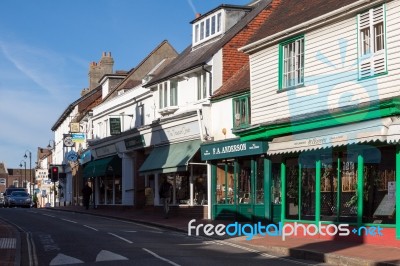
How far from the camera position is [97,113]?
4738 centimetres

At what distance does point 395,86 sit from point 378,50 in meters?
1.34

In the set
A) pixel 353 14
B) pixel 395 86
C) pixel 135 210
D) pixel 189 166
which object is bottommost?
pixel 135 210

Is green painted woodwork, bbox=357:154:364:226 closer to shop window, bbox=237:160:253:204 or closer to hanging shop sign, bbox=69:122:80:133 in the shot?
shop window, bbox=237:160:253:204

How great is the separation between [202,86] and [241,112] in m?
4.41

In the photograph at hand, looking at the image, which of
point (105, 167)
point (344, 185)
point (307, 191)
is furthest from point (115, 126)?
point (344, 185)

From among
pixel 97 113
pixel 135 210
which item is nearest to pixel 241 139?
pixel 135 210

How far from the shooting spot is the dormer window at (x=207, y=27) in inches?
1296

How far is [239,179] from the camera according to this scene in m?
27.0

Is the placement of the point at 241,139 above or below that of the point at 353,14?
below

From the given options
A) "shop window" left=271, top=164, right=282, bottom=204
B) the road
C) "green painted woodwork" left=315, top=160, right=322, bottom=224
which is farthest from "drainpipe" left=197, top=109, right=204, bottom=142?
"green painted woodwork" left=315, top=160, right=322, bottom=224

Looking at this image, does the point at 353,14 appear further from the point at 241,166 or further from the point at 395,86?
the point at 241,166

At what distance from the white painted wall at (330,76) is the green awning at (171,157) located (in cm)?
755

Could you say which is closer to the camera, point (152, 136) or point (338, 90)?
point (338, 90)

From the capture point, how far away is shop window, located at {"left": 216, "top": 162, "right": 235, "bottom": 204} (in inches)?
1091
